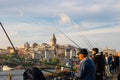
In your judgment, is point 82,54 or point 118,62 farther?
point 118,62

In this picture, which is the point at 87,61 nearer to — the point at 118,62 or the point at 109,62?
the point at 109,62

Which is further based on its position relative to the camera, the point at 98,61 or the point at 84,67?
the point at 98,61

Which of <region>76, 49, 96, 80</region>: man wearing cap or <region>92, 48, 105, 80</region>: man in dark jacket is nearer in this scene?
<region>76, 49, 96, 80</region>: man wearing cap

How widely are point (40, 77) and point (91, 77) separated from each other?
223 centimetres

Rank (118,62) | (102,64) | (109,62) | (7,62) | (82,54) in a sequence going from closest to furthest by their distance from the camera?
(82,54)
(102,64)
(7,62)
(109,62)
(118,62)

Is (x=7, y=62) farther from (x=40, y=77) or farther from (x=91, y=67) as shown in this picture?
(x=40, y=77)

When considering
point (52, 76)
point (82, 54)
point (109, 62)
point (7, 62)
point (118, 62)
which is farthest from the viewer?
point (118, 62)

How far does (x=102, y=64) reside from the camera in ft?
47.1

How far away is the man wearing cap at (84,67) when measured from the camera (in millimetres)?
10109

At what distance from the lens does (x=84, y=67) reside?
401 inches

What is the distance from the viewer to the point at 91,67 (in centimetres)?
1028

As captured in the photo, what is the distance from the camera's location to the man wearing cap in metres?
10.1

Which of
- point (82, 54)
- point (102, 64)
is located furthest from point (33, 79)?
point (102, 64)

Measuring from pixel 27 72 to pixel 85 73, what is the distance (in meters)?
2.16
